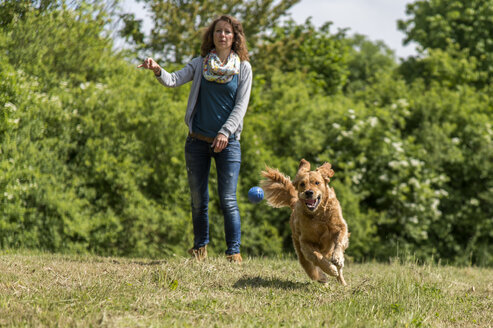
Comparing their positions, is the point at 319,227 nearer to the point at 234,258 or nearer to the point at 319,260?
the point at 319,260

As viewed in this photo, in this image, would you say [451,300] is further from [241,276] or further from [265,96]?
[265,96]

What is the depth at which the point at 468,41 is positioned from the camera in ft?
71.4

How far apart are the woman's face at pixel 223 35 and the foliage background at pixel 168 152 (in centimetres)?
231

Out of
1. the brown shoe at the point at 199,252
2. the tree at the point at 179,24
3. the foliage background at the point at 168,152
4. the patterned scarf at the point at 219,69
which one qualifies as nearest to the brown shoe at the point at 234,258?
the brown shoe at the point at 199,252

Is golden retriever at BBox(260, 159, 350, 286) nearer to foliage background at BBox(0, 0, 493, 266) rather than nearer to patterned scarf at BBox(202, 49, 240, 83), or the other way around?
patterned scarf at BBox(202, 49, 240, 83)

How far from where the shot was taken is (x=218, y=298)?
4289 mm

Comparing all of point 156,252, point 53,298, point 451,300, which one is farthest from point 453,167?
point 53,298

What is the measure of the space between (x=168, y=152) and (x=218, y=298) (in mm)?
6109

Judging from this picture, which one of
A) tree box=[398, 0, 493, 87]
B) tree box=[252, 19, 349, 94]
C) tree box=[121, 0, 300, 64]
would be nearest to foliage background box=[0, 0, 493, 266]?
tree box=[121, 0, 300, 64]

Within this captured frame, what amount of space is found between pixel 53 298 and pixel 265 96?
29.2ft

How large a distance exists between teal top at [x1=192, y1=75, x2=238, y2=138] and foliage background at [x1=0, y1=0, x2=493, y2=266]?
2397 mm

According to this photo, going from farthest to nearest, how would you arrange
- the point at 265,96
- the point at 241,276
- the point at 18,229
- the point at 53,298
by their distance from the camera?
1. the point at 265,96
2. the point at 18,229
3. the point at 241,276
4. the point at 53,298

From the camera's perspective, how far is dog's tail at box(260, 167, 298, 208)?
5922 mm

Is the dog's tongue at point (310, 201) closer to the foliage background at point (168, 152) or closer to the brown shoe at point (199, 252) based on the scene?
the brown shoe at point (199, 252)
